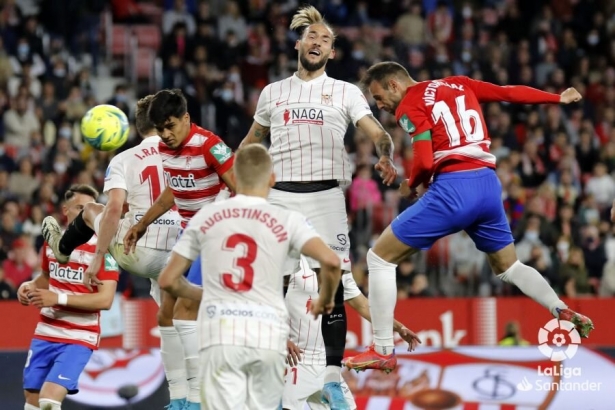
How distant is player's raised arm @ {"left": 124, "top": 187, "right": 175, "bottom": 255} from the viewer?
29.5 ft

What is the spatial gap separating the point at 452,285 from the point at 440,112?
803cm

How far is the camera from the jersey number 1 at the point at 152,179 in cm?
962

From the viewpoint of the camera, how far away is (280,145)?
29.7ft

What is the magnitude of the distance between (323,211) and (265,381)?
7.35ft

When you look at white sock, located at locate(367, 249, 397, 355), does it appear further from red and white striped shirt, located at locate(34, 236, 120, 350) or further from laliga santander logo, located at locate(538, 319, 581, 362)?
laliga santander logo, located at locate(538, 319, 581, 362)

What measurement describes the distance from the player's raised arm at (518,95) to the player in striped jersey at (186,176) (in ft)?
6.20

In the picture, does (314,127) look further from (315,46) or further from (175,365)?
(175,365)

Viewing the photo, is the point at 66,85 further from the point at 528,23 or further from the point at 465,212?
the point at 465,212

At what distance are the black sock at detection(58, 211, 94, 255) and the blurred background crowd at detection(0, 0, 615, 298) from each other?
20.7ft

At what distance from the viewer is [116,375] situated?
1159 centimetres

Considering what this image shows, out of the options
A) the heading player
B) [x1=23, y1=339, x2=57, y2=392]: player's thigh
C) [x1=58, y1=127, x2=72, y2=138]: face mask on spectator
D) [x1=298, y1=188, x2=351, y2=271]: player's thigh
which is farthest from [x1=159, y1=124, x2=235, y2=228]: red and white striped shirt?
[x1=58, y1=127, x2=72, y2=138]: face mask on spectator

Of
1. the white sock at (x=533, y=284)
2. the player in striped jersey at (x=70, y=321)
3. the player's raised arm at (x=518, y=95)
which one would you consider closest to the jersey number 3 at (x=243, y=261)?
the player's raised arm at (x=518, y=95)

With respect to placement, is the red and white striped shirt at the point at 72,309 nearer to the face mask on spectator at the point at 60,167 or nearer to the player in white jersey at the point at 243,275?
the player in white jersey at the point at 243,275

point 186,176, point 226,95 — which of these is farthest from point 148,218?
point 226,95
